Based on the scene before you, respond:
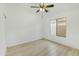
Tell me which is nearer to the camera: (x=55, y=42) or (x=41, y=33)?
(x=41, y=33)

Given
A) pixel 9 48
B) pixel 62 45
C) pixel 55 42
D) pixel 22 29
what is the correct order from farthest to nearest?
pixel 62 45 → pixel 55 42 → pixel 22 29 → pixel 9 48

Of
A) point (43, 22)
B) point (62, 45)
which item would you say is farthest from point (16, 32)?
point (62, 45)

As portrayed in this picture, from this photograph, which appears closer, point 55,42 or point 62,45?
point 55,42

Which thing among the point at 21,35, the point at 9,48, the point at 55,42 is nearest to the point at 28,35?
the point at 21,35

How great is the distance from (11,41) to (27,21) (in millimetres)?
365

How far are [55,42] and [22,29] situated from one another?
1.84 ft

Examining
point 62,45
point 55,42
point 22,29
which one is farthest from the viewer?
point 62,45

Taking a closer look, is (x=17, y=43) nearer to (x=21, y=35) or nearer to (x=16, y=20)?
(x=21, y=35)

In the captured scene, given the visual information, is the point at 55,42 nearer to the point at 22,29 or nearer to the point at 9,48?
the point at 22,29

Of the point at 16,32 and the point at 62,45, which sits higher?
the point at 16,32

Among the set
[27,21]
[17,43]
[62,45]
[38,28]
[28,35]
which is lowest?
[62,45]

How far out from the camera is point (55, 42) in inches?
53.7

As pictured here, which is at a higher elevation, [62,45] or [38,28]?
[38,28]

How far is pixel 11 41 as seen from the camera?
44.6 inches
